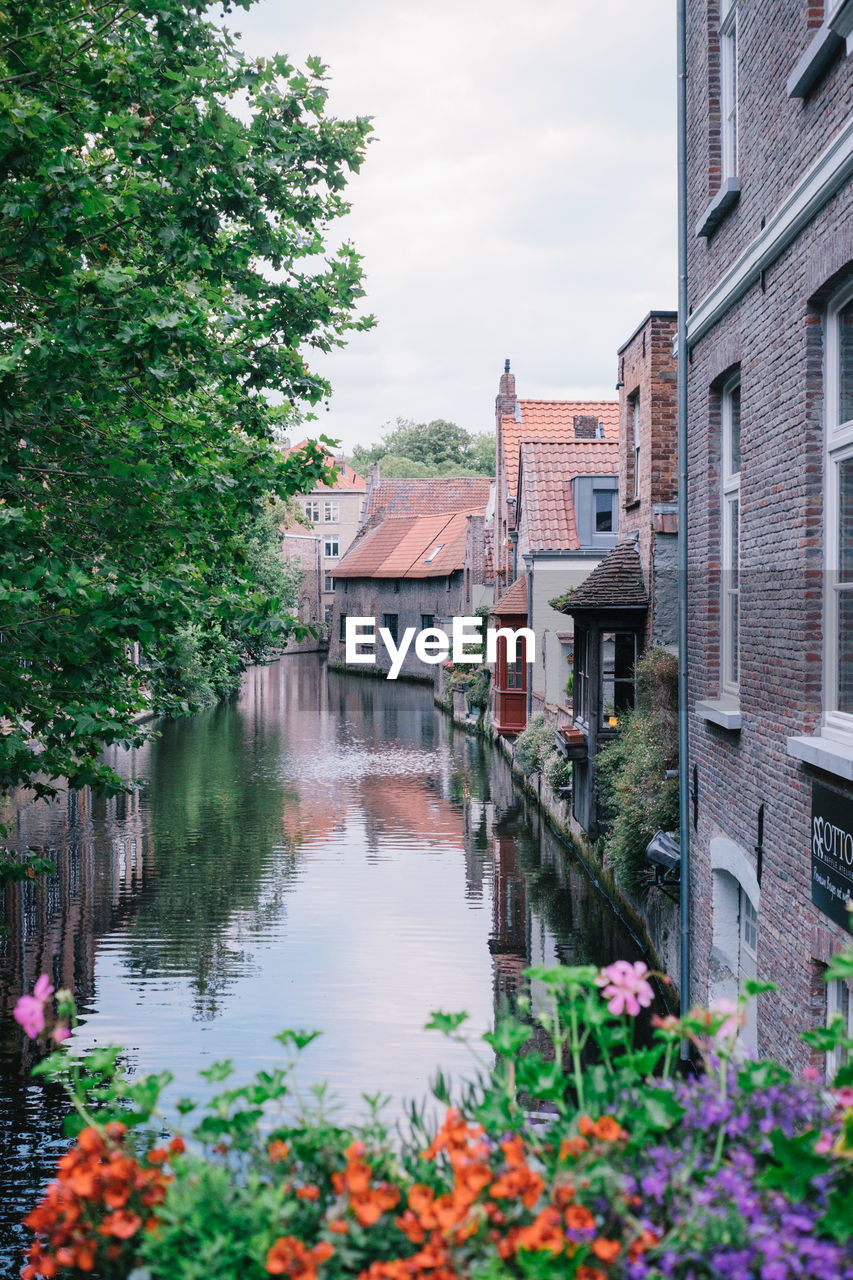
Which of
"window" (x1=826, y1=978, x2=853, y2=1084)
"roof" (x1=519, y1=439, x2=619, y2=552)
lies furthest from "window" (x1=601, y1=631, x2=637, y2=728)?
"roof" (x1=519, y1=439, x2=619, y2=552)

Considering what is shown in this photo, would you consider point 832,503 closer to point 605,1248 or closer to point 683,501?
point 683,501

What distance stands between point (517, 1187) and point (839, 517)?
4529 mm

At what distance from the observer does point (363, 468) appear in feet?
351

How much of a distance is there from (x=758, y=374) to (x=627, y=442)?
1058 cm

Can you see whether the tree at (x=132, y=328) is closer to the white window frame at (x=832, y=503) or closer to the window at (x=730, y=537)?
the window at (x=730, y=537)

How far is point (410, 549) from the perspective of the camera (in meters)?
61.5

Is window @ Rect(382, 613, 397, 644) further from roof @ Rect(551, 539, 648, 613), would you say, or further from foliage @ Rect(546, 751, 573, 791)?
roof @ Rect(551, 539, 648, 613)

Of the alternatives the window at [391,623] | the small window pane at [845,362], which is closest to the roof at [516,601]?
the small window pane at [845,362]

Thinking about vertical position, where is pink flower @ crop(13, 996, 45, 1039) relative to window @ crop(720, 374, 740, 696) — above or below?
below

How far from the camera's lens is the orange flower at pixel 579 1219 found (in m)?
2.47

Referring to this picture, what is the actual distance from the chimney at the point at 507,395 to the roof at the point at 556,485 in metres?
6.29

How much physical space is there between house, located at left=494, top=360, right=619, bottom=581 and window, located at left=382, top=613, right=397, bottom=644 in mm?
23691

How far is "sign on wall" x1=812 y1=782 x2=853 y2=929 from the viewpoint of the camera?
18.3ft

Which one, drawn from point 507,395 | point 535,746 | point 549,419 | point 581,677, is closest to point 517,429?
point 507,395
